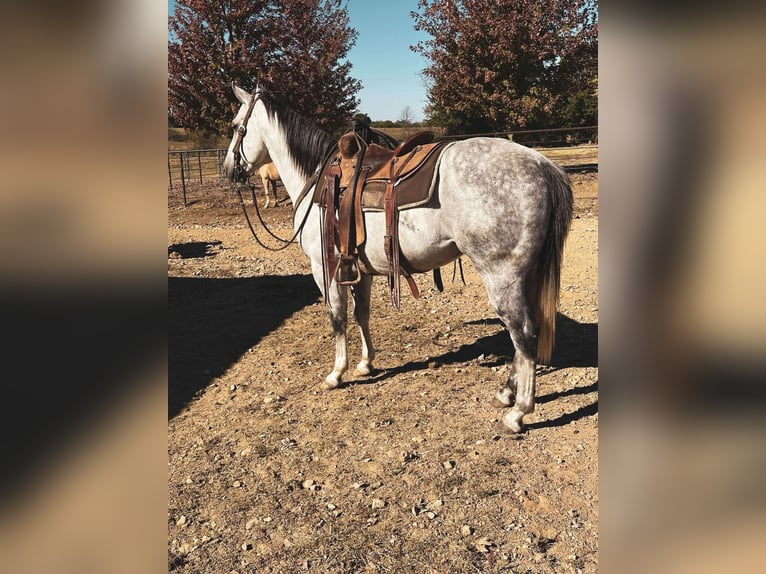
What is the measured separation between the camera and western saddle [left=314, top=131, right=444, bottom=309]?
3.31 metres

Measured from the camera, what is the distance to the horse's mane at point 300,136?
4121mm

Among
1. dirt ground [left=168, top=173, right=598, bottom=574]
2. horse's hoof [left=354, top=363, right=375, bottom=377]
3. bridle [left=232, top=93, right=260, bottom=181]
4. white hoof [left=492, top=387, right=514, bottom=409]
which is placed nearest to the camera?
dirt ground [left=168, top=173, right=598, bottom=574]

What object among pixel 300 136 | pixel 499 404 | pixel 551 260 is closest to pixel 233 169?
pixel 300 136

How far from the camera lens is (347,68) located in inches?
681

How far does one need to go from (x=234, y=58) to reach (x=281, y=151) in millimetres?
12212

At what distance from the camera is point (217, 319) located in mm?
5793

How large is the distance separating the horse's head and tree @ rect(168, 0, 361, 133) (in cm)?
1119

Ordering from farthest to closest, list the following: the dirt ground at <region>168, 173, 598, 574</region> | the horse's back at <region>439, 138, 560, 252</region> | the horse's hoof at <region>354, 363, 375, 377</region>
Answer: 1. the horse's hoof at <region>354, 363, 375, 377</region>
2. the horse's back at <region>439, 138, 560, 252</region>
3. the dirt ground at <region>168, 173, 598, 574</region>

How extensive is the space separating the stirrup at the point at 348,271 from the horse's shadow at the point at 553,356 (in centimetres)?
91

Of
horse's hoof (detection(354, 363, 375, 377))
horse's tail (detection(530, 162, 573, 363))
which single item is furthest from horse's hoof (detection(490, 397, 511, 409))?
horse's hoof (detection(354, 363, 375, 377))

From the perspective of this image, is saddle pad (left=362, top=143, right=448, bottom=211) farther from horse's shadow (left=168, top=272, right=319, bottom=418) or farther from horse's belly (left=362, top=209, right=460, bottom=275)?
horse's shadow (left=168, top=272, right=319, bottom=418)
